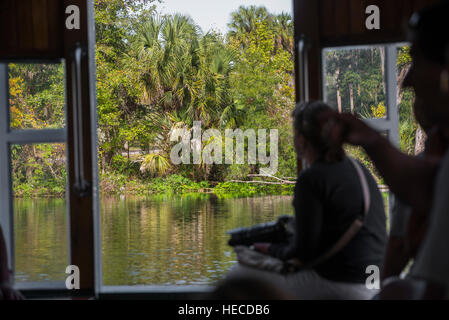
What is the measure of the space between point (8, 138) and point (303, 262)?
1686 mm

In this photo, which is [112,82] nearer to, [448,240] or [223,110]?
[223,110]

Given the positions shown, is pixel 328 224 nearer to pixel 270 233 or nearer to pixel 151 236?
pixel 270 233

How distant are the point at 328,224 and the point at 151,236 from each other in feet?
34.9

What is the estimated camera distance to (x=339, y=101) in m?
2.44

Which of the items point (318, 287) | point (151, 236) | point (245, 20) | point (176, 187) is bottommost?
point (151, 236)

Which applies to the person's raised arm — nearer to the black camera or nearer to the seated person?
the seated person

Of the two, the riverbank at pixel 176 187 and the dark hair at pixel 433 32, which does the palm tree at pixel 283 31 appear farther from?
the dark hair at pixel 433 32

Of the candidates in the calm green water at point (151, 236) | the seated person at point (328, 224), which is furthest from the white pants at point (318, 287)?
the calm green water at point (151, 236)

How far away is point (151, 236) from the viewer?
1172 cm

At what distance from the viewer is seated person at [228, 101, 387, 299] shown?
1355mm

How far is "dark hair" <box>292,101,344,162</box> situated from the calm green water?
1.19m

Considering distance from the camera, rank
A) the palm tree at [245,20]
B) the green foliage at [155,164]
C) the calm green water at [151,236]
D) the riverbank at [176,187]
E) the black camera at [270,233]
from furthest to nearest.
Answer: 1. the palm tree at [245,20]
2. the green foliage at [155,164]
3. the riverbank at [176,187]
4. the calm green water at [151,236]
5. the black camera at [270,233]

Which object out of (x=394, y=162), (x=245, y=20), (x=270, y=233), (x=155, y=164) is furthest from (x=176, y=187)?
(x=394, y=162)

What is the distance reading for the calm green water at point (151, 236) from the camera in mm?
2449
